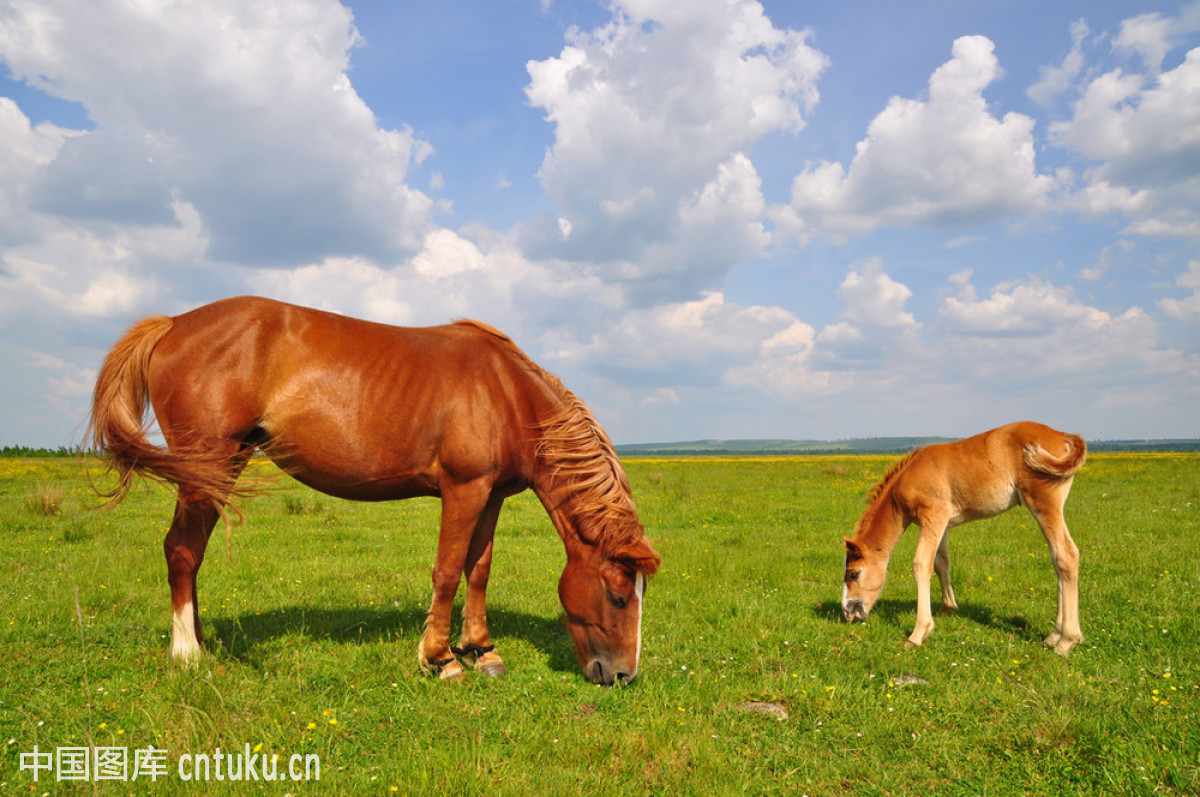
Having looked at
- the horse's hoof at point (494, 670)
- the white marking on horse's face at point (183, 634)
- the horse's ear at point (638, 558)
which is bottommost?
the horse's hoof at point (494, 670)

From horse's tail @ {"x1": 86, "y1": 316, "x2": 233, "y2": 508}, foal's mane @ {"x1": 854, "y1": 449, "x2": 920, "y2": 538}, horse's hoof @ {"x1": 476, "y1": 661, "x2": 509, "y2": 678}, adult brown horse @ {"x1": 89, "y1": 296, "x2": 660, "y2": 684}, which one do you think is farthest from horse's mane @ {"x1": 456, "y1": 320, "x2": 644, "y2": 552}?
foal's mane @ {"x1": 854, "y1": 449, "x2": 920, "y2": 538}

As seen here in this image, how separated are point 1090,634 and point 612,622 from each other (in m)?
4.96

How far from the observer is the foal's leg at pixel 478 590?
563 centimetres

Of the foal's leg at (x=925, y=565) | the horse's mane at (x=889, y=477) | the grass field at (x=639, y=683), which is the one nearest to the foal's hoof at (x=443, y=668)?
the grass field at (x=639, y=683)

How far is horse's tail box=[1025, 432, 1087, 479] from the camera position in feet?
20.6

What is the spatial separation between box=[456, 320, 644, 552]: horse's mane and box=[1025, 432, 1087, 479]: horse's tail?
13.6 feet

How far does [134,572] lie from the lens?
8203 millimetres

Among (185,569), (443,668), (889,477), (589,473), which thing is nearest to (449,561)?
(443,668)

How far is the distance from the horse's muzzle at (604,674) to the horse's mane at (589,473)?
2.99 ft

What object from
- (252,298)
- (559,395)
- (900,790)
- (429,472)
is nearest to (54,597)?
(252,298)

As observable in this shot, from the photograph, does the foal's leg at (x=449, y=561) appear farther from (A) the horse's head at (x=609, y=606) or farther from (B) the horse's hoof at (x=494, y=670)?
(A) the horse's head at (x=609, y=606)

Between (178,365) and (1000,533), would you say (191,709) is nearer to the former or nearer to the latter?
(178,365)

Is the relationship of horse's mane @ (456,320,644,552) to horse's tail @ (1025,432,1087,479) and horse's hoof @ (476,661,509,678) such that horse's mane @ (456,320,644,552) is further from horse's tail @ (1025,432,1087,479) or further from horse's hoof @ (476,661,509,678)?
horse's tail @ (1025,432,1087,479)

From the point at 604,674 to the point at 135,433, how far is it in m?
3.99
